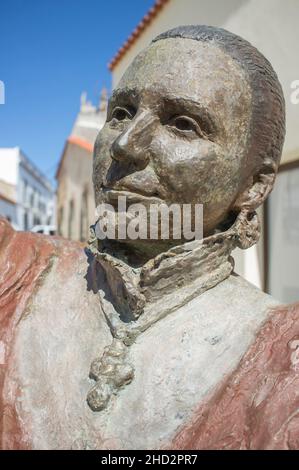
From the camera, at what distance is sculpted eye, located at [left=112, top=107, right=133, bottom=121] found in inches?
57.0

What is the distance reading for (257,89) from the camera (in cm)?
141

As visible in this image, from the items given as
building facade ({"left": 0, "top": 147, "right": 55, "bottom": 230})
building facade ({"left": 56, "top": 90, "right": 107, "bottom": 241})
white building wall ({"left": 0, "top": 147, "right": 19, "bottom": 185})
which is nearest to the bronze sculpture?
building facade ({"left": 56, "top": 90, "right": 107, "bottom": 241})

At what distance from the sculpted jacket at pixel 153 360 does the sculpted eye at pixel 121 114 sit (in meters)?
0.45

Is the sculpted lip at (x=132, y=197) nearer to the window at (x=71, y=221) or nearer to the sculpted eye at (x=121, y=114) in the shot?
the sculpted eye at (x=121, y=114)

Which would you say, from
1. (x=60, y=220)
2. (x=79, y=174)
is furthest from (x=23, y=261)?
(x=60, y=220)

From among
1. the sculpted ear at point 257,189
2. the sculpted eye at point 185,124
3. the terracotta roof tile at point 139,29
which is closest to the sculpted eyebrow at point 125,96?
the sculpted eye at point 185,124

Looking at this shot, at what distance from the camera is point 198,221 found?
139 centimetres

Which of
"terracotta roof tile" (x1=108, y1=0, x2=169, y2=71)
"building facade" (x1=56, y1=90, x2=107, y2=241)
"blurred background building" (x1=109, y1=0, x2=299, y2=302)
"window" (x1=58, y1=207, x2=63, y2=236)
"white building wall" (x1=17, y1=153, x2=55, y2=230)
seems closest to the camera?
"blurred background building" (x1=109, y1=0, x2=299, y2=302)

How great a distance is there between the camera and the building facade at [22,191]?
17883 mm

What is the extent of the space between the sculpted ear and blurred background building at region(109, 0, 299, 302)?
211 cm

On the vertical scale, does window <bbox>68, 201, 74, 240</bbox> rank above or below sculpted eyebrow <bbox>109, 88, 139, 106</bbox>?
above

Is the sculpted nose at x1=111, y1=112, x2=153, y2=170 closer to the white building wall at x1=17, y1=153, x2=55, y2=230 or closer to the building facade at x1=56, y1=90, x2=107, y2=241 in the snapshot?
the building facade at x1=56, y1=90, x2=107, y2=241

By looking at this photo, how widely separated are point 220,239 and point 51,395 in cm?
71
